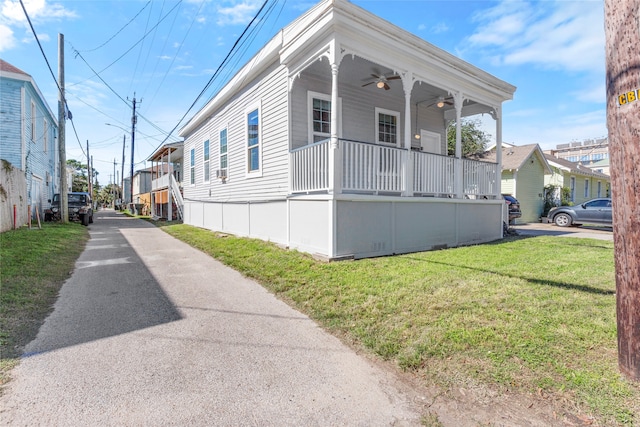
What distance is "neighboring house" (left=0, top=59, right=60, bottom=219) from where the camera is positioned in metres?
13.7

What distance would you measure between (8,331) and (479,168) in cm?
992

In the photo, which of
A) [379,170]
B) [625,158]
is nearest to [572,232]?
[379,170]

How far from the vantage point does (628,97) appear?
2.18 metres

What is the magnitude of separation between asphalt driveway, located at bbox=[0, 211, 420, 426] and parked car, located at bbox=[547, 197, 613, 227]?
1623 cm

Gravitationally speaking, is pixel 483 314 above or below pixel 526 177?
below

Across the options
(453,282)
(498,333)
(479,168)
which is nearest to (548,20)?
(479,168)

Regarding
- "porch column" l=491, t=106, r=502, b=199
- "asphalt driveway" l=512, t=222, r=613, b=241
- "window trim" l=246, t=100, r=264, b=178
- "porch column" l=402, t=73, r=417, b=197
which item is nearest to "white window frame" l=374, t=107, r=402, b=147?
"porch column" l=402, t=73, r=417, b=197

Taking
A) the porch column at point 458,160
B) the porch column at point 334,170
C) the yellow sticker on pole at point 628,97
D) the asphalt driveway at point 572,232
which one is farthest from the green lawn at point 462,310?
the asphalt driveway at point 572,232

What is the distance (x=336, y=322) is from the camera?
3.54m

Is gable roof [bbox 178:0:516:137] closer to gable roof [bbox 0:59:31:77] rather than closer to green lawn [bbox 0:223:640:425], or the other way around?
green lawn [bbox 0:223:640:425]

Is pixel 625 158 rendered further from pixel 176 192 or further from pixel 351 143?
pixel 176 192

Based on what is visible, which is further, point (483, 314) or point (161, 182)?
point (161, 182)

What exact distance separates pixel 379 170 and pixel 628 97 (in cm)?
505

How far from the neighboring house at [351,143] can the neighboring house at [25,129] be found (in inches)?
357
